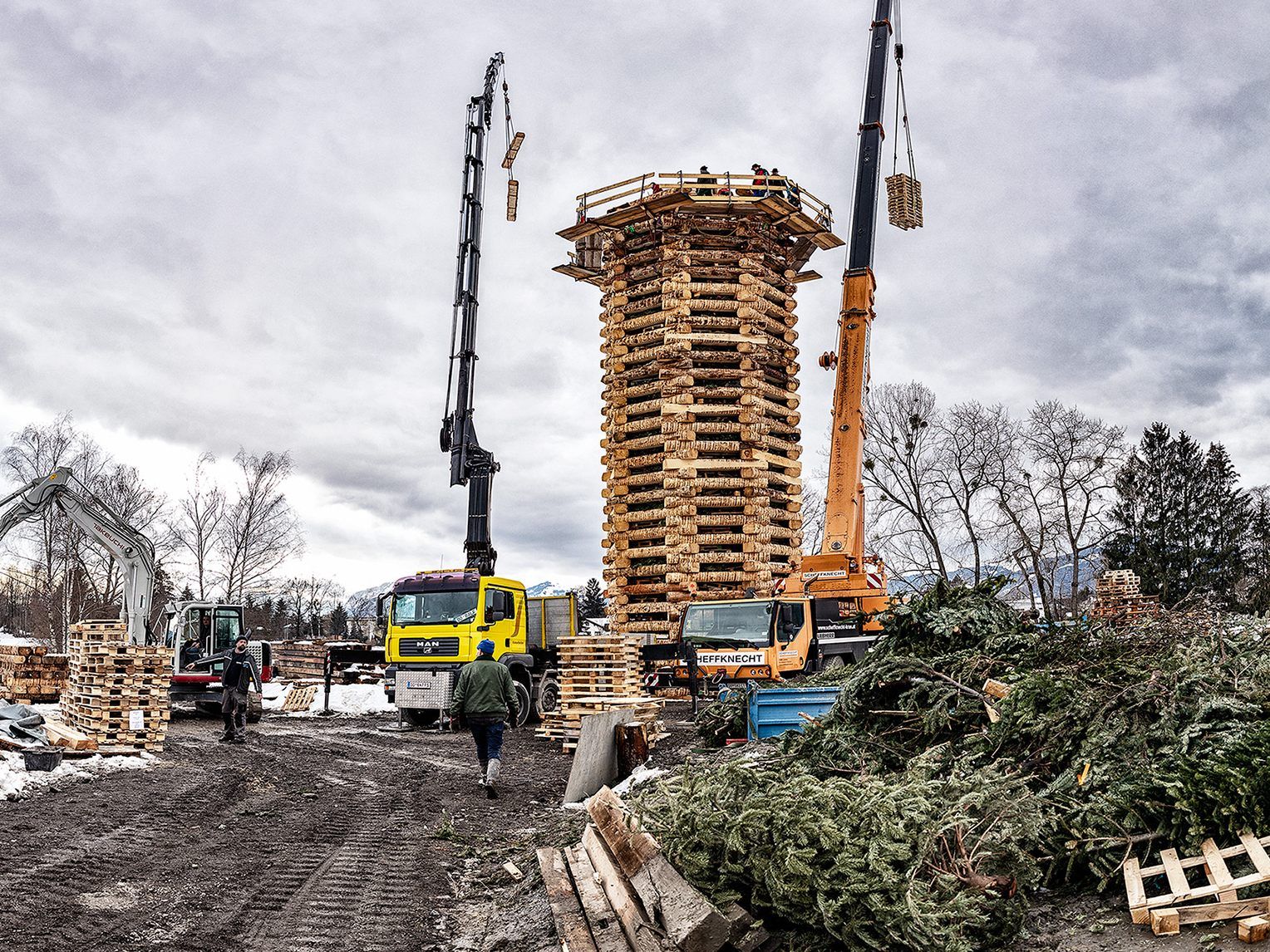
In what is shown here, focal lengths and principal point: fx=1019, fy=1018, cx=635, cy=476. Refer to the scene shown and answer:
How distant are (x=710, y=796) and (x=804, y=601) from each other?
12440 millimetres

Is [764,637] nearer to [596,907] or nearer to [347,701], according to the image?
[347,701]

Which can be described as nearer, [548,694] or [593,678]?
[593,678]

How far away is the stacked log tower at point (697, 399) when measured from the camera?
2256cm

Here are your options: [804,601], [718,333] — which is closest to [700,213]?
[718,333]

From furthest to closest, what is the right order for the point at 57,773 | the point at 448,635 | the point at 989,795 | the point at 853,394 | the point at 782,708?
the point at 853,394
the point at 448,635
the point at 57,773
the point at 782,708
the point at 989,795

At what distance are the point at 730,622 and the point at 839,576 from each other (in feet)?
7.85

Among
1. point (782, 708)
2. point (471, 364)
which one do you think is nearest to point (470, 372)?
point (471, 364)

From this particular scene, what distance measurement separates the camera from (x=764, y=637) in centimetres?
1775

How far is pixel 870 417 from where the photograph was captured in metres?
37.1

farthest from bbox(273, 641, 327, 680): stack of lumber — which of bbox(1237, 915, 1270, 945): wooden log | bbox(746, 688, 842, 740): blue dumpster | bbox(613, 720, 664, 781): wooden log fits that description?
bbox(1237, 915, 1270, 945): wooden log

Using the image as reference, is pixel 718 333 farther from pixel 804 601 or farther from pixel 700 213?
pixel 804 601

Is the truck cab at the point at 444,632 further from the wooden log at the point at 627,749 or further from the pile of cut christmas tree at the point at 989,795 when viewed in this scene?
the pile of cut christmas tree at the point at 989,795

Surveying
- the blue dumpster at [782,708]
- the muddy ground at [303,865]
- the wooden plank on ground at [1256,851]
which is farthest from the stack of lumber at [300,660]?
the wooden plank on ground at [1256,851]

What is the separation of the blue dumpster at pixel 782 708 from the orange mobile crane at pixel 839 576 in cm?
525
